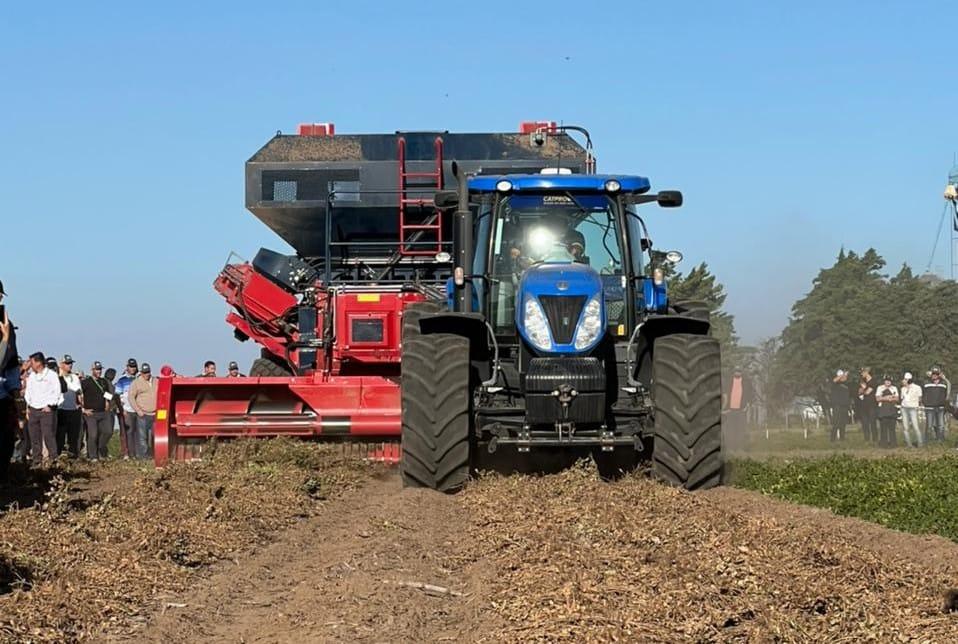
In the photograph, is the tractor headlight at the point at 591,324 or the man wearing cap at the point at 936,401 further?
the man wearing cap at the point at 936,401

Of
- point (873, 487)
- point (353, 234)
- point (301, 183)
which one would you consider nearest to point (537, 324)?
point (873, 487)

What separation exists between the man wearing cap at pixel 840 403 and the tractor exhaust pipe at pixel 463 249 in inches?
636

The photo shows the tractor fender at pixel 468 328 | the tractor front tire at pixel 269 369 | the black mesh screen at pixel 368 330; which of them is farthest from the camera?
the tractor front tire at pixel 269 369

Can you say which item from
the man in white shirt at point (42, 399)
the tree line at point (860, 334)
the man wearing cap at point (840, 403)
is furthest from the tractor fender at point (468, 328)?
the tree line at point (860, 334)

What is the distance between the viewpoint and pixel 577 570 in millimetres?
6656

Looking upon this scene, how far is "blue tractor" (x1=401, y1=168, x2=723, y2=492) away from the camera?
35.3 feet

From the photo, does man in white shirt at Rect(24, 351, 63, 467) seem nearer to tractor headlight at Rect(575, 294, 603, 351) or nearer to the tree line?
tractor headlight at Rect(575, 294, 603, 351)

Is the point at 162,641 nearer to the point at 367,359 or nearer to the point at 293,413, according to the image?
the point at 293,413

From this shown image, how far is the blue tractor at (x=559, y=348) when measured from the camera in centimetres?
1076

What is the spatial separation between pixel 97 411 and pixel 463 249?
35.3 feet

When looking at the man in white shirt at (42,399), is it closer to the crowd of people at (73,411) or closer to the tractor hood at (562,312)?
the crowd of people at (73,411)

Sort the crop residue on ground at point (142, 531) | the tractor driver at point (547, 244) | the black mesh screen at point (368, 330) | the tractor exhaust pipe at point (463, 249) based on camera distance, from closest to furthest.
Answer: the crop residue on ground at point (142, 531), the tractor exhaust pipe at point (463, 249), the tractor driver at point (547, 244), the black mesh screen at point (368, 330)

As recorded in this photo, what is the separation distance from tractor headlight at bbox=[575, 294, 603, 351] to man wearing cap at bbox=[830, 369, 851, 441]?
54.5ft

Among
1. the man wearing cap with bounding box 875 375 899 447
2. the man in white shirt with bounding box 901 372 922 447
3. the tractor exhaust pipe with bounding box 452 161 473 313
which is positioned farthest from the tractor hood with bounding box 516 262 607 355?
the man wearing cap with bounding box 875 375 899 447
